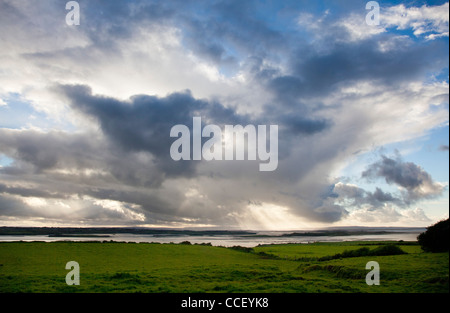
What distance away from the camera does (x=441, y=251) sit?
124ft

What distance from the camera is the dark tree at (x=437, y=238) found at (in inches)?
1405

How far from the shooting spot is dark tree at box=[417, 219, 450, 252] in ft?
117

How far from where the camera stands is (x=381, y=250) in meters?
56.4

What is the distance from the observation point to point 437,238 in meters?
37.5
